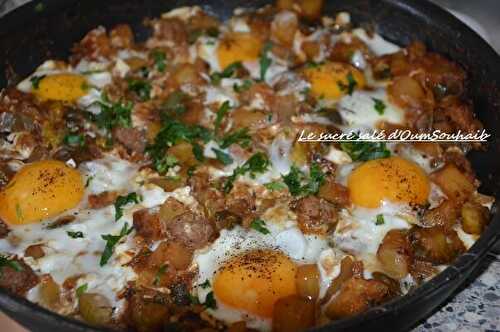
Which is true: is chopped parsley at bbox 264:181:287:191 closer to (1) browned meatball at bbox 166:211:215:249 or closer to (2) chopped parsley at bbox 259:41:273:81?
(1) browned meatball at bbox 166:211:215:249

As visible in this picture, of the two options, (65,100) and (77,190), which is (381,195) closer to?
(77,190)

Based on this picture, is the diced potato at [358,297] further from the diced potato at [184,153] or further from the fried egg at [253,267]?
the diced potato at [184,153]

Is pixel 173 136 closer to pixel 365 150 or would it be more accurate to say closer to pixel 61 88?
pixel 61 88

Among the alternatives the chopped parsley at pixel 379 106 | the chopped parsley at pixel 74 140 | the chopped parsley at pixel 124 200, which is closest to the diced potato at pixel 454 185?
the chopped parsley at pixel 379 106

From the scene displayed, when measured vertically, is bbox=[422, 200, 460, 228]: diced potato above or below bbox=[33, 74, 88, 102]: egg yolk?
below

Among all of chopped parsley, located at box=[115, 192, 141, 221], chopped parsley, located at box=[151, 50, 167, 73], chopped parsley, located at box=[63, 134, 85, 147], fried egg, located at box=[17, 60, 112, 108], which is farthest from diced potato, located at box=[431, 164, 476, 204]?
fried egg, located at box=[17, 60, 112, 108]
